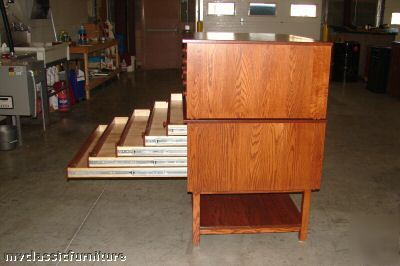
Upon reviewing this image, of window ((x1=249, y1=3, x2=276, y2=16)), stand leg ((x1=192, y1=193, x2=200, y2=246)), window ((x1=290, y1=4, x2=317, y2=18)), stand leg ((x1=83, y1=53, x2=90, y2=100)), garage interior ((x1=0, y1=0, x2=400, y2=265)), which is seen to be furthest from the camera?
A: window ((x1=290, y1=4, x2=317, y2=18))

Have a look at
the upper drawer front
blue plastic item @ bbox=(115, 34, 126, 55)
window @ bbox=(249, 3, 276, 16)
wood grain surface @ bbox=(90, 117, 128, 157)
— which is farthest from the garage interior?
blue plastic item @ bbox=(115, 34, 126, 55)

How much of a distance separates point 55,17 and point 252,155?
5.54 m

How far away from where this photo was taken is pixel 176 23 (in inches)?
409

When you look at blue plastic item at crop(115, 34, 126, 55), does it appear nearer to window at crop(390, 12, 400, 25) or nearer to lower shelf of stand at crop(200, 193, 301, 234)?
window at crop(390, 12, 400, 25)

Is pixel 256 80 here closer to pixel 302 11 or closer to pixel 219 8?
pixel 219 8

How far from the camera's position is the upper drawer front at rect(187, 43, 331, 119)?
6.86 feet

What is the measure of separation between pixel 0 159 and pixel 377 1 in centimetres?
988

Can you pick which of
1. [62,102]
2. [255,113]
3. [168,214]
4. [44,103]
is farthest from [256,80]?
[62,102]

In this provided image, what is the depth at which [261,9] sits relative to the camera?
27.1ft

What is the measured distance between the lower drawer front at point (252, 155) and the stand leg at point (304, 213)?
0.49 feet

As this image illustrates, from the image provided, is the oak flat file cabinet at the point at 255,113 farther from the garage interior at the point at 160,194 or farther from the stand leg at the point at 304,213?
the garage interior at the point at 160,194

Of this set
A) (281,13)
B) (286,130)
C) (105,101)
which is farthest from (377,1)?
(286,130)

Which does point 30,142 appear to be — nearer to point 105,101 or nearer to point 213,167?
point 105,101

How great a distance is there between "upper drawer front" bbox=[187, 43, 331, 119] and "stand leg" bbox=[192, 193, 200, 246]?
19.1 inches
